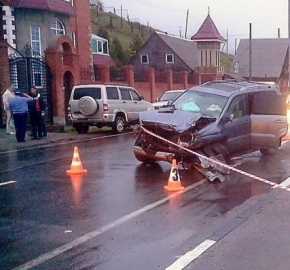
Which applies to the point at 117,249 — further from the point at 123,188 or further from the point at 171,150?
the point at 171,150

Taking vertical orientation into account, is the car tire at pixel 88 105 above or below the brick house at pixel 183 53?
below

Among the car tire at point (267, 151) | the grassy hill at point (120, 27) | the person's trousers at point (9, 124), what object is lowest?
the car tire at point (267, 151)

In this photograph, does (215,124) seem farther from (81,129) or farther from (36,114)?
(81,129)

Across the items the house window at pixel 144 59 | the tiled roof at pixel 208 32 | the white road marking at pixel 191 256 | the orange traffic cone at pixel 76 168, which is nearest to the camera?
the white road marking at pixel 191 256

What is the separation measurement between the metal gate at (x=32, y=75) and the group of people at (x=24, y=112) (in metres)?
3.48

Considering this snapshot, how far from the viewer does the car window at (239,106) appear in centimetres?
1299

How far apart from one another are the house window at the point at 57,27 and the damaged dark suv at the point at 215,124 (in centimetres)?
2585

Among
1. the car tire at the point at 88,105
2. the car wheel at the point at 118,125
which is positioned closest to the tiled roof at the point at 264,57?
the car wheel at the point at 118,125

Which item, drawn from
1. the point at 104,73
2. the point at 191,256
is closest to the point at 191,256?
the point at 191,256

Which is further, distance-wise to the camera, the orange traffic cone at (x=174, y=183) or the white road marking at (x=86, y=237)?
the orange traffic cone at (x=174, y=183)

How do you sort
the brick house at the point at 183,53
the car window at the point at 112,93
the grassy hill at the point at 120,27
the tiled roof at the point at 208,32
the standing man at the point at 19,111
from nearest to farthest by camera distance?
the standing man at the point at 19,111 < the car window at the point at 112,93 < the brick house at the point at 183,53 < the tiled roof at the point at 208,32 < the grassy hill at the point at 120,27

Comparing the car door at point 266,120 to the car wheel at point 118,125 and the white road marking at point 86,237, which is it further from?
the car wheel at point 118,125

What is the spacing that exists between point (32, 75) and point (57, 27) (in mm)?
15238

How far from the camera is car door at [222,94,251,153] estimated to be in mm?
12609
